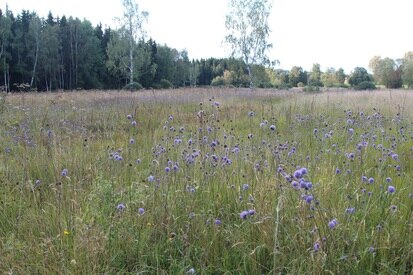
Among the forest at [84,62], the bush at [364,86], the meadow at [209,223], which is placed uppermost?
the forest at [84,62]

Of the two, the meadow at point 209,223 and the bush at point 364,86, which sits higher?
the bush at point 364,86

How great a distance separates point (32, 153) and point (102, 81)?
4431 cm

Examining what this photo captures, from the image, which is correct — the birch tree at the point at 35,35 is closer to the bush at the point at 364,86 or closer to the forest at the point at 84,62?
the forest at the point at 84,62

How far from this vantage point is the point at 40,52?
106 ft

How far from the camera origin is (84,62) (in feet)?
128

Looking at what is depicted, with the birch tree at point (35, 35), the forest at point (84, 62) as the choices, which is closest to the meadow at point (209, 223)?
the forest at point (84, 62)

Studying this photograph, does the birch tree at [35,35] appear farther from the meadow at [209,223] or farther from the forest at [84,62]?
the meadow at [209,223]

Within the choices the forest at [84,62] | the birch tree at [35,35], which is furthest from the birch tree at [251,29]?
the birch tree at [35,35]

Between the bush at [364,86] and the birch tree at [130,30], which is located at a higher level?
the birch tree at [130,30]

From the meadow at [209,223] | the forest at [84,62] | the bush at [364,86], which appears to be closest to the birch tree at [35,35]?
the forest at [84,62]

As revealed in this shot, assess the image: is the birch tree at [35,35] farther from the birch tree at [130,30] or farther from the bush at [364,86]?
the bush at [364,86]

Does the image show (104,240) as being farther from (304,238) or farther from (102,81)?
(102,81)

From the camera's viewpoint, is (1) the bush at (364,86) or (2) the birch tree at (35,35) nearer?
(1) the bush at (364,86)

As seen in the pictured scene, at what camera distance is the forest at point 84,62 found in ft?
95.0
